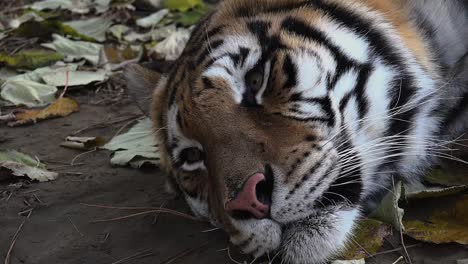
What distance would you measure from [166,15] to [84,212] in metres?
2.10

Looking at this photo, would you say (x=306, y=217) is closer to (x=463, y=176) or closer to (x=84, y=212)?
(x=463, y=176)

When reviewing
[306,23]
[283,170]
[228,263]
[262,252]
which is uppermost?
[306,23]

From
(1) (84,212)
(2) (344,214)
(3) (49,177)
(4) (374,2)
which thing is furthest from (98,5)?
(2) (344,214)

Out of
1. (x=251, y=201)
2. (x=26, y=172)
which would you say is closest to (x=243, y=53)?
(x=251, y=201)

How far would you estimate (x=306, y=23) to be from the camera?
6.12ft

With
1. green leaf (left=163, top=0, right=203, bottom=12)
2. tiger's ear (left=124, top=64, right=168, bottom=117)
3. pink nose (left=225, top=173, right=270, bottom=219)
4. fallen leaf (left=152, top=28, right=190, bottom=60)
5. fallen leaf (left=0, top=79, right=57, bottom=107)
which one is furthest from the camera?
green leaf (left=163, top=0, right=203, bottom=12)

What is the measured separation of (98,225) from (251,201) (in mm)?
736

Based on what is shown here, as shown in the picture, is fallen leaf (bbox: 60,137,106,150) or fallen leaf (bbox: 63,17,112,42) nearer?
fallen leaf (bbox: 60,137,106,150)

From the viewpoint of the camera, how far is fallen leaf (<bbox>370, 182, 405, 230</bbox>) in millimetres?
1787

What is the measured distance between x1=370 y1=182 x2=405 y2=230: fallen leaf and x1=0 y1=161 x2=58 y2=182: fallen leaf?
3.78ft

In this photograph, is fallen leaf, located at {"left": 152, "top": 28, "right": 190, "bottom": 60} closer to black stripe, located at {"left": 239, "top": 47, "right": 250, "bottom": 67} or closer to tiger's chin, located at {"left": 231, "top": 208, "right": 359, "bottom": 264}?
black stripe, located at {"left": 239, "top": 47, "right": 250, "bottom": 67}

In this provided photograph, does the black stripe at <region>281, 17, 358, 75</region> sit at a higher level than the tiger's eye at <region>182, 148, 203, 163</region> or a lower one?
higher

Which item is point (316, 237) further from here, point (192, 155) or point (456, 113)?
point (456, 113)

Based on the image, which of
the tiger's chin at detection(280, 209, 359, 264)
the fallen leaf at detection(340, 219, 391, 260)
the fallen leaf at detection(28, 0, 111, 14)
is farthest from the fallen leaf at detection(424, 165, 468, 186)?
the fallen leaf at detection(28, 0, 111, 14)
